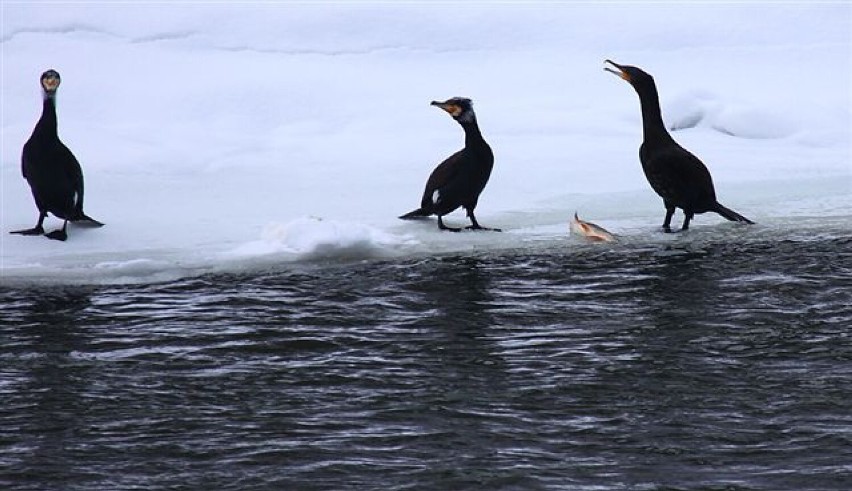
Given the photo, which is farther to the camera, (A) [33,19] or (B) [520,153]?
(A) [33,19]

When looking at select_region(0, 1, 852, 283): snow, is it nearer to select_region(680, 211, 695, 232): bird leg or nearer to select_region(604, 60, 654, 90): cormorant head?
select_region(680, 211, 695, 232): bird leg

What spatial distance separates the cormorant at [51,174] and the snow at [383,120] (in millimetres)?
179

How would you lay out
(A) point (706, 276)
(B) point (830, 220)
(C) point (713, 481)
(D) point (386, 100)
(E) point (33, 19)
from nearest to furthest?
(C) point (713, 481) → (A) point (706, 276) → (B) point (830, 220) → (D) point (386, 100) → (E) point (33, 19)

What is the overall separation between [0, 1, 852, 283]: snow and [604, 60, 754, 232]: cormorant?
173 millimetres

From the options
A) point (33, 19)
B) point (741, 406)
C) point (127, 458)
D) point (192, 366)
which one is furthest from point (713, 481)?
point (33, 19)

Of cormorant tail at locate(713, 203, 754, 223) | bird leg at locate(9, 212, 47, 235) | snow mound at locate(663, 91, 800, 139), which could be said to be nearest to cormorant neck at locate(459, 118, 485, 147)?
cormorant tail at locate(713, 203, 754, 223)

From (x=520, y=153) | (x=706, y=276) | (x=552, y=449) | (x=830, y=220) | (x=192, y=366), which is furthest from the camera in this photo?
(x=520, y=153)

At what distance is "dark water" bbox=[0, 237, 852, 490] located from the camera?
5414 mm

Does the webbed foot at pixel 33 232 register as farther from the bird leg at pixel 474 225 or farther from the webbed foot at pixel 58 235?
the bird leg at pixel 474 225

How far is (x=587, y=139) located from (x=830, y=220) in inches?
105

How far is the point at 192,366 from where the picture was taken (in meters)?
6.71

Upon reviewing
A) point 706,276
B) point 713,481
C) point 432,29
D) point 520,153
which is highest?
point 432,29

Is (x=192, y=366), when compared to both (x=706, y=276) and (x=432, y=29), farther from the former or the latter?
(x=432, y=29)

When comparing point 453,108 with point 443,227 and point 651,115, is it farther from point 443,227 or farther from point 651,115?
point 651,115
